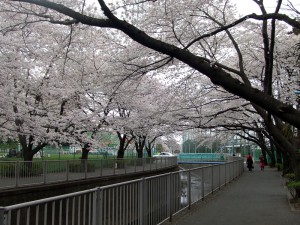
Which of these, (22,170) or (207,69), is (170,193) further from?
(22,170)

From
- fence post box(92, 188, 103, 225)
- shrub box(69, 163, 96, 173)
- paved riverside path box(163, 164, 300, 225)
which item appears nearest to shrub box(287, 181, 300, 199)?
paved riverside path box(163, 164, 300, 225)

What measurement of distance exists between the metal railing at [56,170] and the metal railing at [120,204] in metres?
7.70

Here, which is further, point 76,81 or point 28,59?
point 76,81

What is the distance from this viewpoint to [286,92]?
15234 millimetres

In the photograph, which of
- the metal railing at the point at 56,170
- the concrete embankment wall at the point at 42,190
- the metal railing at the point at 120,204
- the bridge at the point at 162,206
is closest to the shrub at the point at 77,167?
the metal railing at the point at 56,170

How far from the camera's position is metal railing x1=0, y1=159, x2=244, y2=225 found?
4156 mm

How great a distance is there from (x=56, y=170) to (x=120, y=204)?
12.6 m

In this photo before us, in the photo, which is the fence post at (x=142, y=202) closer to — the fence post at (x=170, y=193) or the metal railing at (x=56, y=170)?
the fence post at (x=170, y=193)

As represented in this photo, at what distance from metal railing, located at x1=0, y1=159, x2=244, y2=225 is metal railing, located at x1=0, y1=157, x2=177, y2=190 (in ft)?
25.3

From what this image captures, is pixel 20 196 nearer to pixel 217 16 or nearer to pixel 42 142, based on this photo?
pixel 42 142

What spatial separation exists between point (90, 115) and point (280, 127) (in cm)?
1393

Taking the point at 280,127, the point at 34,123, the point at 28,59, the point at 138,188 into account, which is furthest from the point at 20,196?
the point at 280,127

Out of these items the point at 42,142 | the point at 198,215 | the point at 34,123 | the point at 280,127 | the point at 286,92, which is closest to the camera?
the point at 198,215

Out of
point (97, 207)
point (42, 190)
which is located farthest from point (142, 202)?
point (42, 190)
